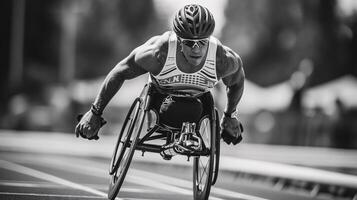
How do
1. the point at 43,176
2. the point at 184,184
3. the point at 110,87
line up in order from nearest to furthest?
1. the point at 110,87
2. the point at 184,184
3. the point at 43,176

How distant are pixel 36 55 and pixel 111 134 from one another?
29.9 meters

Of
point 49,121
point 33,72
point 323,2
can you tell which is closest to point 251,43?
point 323,2

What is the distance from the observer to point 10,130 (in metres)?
33.3

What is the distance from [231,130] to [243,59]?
33.1 metres

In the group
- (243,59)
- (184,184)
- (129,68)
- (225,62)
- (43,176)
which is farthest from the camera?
(243,59)

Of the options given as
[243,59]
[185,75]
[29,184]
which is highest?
[185,75]

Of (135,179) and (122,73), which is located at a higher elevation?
(122,73)

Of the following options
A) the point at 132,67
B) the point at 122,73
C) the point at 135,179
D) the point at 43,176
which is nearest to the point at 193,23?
the point at 132,67

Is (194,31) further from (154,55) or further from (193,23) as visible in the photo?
(154,55)

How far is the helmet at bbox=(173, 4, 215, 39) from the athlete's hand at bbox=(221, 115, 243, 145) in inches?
47.1

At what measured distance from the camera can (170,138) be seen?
816 cm

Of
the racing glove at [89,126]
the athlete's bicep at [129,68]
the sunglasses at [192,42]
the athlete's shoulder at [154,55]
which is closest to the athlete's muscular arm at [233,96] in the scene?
the sunglasses at [192,42]

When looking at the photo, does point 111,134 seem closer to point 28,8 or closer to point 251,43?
point 251,43

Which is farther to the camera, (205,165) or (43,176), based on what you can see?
(43,176)
